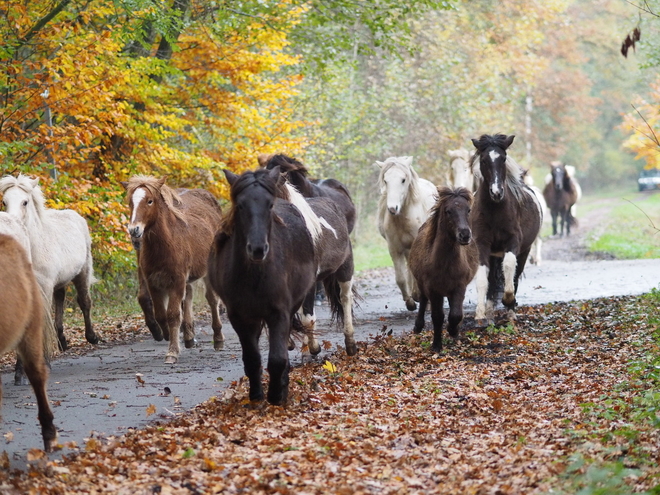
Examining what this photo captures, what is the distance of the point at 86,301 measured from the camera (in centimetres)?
1248

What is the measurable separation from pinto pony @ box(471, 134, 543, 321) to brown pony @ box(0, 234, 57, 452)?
Answer: 6.81 meters

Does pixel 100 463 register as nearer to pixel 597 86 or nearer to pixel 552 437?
pixel 552 437

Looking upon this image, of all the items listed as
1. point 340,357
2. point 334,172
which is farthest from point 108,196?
point 334,172

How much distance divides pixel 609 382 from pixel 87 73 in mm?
9139

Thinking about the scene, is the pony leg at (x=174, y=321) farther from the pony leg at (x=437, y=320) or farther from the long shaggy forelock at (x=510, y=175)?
the long shaggy forelock at (x=510, y=175)

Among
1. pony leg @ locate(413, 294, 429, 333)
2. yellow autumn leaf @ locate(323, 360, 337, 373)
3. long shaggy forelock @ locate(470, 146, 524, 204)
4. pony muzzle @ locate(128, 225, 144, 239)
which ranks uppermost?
long shaggy forelock @ locate(470, 146, 524, 204)

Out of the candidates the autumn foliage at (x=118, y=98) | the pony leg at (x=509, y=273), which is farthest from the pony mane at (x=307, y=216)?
the autumn foliage at (x=118, y=98)

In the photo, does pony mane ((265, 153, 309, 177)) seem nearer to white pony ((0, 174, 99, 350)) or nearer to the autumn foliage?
white pony ((0, 174, 99, 350))

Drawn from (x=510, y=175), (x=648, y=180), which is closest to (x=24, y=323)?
(x=510, y=175)

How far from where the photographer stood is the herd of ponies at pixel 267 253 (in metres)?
7.15

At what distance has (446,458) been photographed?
238 inches

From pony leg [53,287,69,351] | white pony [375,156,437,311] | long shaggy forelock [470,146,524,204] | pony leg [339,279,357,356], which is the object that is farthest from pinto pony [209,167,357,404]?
white pony [375,156,437,311]

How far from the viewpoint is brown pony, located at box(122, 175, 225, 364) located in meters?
10.6

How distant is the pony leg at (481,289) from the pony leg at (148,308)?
14.2 feet
